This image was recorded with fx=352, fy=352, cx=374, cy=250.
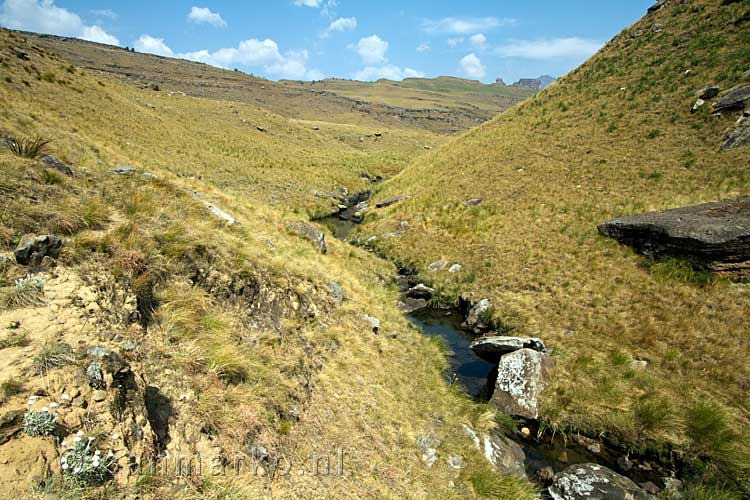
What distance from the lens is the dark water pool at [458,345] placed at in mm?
12602

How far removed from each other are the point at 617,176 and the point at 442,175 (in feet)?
51.0

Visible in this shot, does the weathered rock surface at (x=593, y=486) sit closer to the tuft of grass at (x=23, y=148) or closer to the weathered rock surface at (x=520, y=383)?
the weathered rock surface at (x=520, y=383)

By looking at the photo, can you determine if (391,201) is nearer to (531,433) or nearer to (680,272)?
(680,272)

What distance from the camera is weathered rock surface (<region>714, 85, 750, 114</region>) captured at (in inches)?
877

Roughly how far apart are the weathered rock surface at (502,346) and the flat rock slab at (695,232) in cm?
734

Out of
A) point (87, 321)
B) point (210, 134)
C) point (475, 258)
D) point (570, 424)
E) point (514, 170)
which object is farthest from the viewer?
point (210, 134)

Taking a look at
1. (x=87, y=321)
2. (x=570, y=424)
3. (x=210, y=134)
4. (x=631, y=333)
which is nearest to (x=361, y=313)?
(x=570, y=424)

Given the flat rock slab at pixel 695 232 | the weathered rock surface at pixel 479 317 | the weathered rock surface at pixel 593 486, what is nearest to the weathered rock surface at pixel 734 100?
the flat rock slab at pixel 695 232

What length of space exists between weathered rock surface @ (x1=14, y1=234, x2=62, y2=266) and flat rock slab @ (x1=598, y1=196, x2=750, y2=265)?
2008cm

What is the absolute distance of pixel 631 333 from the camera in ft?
42.9

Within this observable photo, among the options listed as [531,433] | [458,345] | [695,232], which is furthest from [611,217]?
[531,433]

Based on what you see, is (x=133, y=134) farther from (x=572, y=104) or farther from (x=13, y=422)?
(x=572, y=104)

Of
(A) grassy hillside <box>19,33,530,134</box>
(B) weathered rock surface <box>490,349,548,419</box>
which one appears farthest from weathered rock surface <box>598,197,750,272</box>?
(A) grassy hillside <box>19,33,530,134</box>

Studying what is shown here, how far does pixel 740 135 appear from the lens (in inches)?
807
